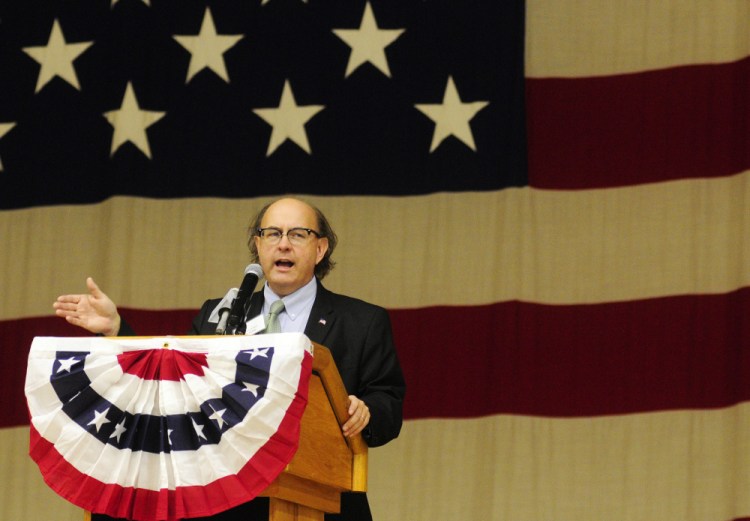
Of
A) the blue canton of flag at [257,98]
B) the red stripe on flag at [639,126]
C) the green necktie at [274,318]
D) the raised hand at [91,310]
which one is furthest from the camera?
the blue canton of flag at [257,98]

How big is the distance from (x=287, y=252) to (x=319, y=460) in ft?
2.45

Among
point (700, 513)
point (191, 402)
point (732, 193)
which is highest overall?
point (732, 193)

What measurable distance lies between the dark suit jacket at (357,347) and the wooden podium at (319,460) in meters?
0.27

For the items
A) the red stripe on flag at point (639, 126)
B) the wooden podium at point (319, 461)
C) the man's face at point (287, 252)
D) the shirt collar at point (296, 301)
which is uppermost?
the red stripe on flag at point (639, 126)

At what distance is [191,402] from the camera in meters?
2.35

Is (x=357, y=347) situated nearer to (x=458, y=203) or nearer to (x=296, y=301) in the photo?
(x=296, y=301)

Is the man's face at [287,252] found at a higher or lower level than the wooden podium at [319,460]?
higher

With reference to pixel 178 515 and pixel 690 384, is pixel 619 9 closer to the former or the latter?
pixel 690 384

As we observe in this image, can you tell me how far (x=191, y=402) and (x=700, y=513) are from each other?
308cm

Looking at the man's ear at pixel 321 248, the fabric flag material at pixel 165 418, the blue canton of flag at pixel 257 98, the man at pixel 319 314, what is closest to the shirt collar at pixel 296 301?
the man at pixel 319 314

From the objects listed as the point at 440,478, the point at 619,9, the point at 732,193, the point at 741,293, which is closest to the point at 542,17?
the point at 619,9

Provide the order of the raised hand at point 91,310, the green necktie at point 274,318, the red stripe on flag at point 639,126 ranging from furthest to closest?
the red stripe on flag at point 639,126, the green necktie at point 274,318, the raised hand at point 91,310

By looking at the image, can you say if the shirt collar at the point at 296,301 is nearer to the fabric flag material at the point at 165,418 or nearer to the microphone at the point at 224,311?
the microphone at the point at 224,311

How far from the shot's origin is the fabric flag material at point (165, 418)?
2305mm
